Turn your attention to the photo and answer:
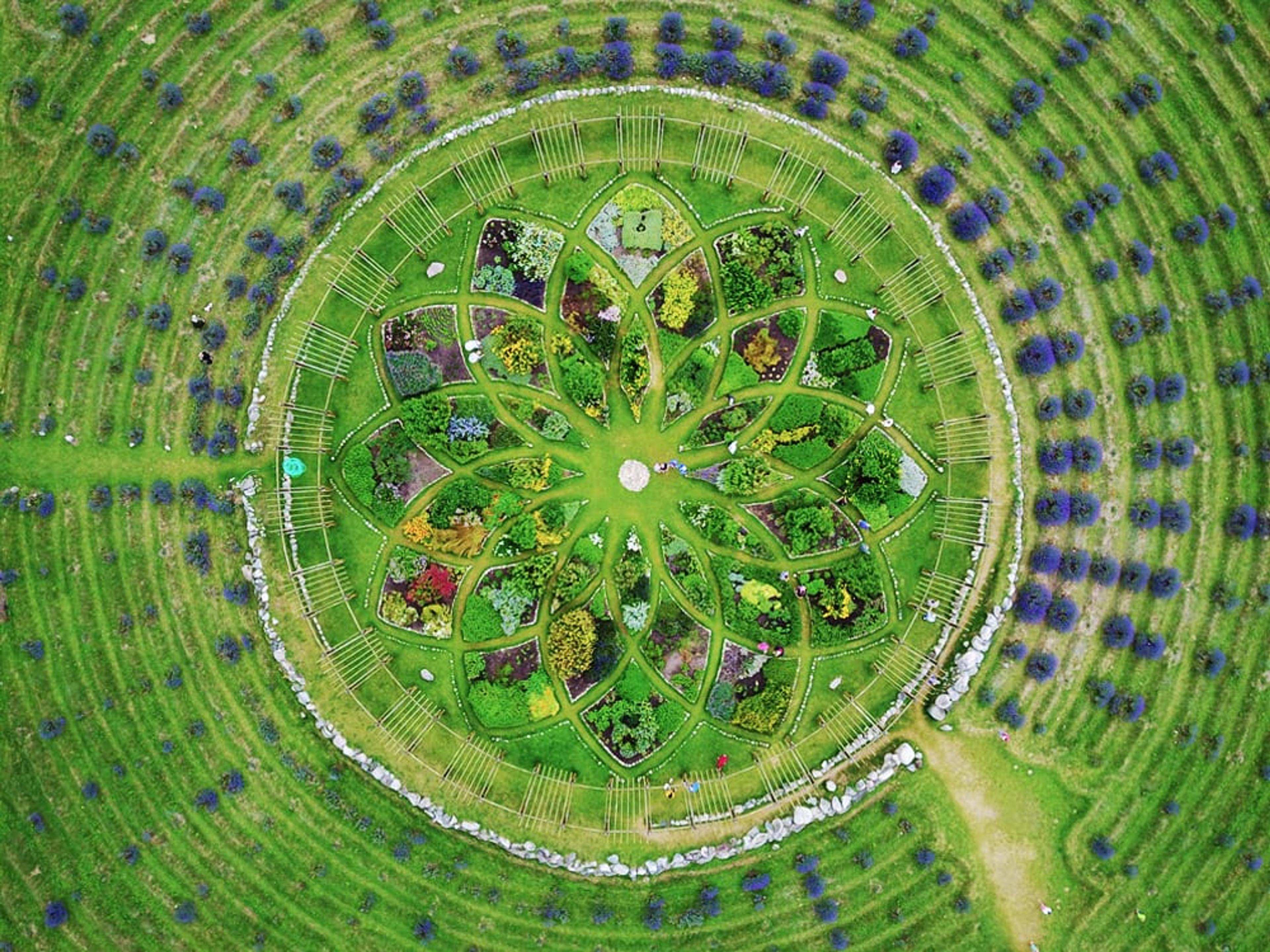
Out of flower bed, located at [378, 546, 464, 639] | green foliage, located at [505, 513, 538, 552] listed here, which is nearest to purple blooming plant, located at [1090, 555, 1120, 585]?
green foliage, located at [505, 513, 538, 552]

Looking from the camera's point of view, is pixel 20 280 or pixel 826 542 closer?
pixel 20 280

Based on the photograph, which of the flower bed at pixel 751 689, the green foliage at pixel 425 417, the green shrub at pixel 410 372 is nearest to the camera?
the green foliage at pixel 425 417

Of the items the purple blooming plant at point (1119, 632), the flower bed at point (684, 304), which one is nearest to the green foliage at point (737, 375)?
the flower bed at point (684, 304)

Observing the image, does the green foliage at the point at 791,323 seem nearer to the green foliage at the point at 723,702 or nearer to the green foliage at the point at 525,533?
the green foliage at the point at 525,533

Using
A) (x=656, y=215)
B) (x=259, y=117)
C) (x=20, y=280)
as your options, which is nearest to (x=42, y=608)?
(x=20, y=280)

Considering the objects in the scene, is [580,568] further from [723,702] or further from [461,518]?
[723,702]

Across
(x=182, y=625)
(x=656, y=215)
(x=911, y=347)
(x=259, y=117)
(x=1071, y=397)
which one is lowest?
(x=182, y=625)

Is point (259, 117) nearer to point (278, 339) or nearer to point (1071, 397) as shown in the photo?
point (278, 339)

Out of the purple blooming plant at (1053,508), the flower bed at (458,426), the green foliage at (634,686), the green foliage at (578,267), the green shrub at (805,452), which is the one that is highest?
the green foliage at (578,267)
